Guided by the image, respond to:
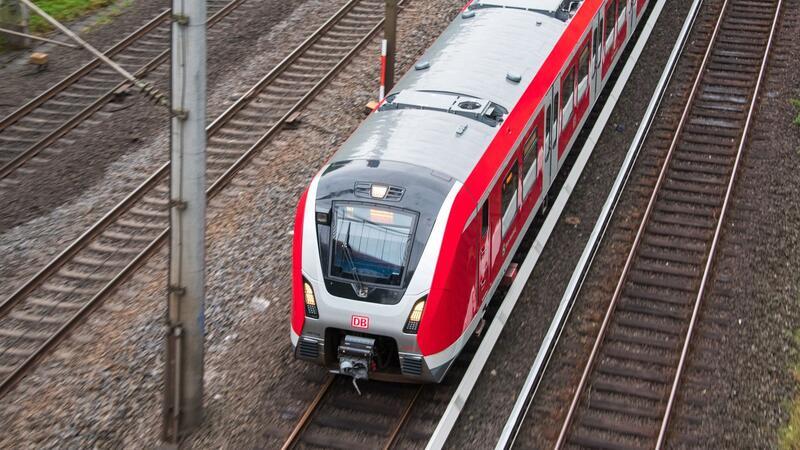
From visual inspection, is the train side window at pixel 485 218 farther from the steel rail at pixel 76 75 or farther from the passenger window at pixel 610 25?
the steel rail at pixel 76 75

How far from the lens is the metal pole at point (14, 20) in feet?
68.2

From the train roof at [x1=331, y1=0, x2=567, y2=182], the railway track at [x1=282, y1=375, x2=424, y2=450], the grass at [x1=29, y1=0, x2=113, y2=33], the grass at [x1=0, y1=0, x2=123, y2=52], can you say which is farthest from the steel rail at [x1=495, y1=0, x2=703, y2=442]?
the grass at [x1=29, y1=0, x2=113, y2=33]

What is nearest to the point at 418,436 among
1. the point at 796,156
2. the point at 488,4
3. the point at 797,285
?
the point at 797,285

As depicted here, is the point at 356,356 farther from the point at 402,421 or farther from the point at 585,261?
the point at 585,261

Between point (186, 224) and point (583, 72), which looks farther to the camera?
point (583, 72)

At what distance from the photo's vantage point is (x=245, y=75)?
20156 mm

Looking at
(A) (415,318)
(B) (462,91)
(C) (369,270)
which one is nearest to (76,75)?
(B) (462,91)

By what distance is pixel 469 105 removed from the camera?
44.9 ft

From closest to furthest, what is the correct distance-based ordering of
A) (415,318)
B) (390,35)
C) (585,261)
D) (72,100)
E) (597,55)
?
(415,318) → (585,261) → (390,35) → (597,55) → (72,100)

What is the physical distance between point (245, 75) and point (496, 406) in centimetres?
1023

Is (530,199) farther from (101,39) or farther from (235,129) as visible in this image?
(101,39)

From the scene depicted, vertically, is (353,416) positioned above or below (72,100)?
below

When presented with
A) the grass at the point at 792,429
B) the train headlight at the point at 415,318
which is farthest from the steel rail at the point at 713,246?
the train headlight at the point at 415,318

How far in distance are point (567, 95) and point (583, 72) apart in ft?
3.38
